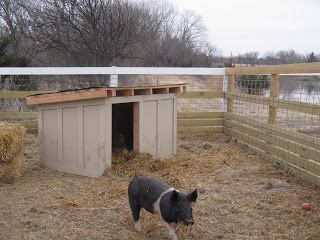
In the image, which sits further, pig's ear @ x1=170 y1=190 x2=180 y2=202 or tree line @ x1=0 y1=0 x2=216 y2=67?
tree line @ x1=0 y1=0 x2=216 y2=67

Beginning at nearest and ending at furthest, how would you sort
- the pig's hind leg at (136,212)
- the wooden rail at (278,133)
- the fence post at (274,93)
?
the pig's hind leg at (136,212) < the wooden rail at (278,133) < the fence post at (274,93)

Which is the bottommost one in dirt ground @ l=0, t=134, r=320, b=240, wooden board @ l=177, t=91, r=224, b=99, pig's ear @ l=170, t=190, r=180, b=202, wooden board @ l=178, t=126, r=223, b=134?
dirt ground @ l=0, t=134, r=320, b=240

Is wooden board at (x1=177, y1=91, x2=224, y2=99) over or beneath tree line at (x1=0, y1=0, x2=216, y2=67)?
beneath

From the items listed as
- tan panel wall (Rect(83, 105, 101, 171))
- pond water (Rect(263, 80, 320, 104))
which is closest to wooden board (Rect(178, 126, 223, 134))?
pond water (Rect(263, 80, 320, 104))

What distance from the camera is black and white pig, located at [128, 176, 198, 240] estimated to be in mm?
3867

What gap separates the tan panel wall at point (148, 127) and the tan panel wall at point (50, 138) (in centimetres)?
142

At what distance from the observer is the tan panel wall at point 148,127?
7492 millimetres

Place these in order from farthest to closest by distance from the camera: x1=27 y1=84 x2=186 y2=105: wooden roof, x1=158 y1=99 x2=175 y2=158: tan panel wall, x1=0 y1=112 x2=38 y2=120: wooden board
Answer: x1=0 y1=112 x2=38 y2=120: wooden board, x1=158 y1=99 x2=175 y2=158: tan panel wall, x1=27 y1=84 x2=186 y2=105: wooden roof

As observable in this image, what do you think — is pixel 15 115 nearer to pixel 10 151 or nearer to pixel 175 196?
pixel 10 151

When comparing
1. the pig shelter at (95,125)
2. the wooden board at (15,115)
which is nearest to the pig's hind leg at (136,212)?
the pig shelter at (95,125)

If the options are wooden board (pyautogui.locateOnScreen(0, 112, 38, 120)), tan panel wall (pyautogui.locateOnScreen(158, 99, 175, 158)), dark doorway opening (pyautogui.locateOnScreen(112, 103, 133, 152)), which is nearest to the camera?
tan panel wall (pyautogui.locateOnScreen(158, 99, 175, 158))

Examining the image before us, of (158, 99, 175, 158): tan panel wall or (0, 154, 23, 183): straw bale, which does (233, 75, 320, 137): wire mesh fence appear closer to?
(158, 99, 175, 158): tan panel wall

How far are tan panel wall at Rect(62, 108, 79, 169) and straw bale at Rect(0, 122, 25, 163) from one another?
2.48 ft

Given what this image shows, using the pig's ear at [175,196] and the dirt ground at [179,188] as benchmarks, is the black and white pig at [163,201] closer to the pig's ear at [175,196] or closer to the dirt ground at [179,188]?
the pig's ear at [175,196]
